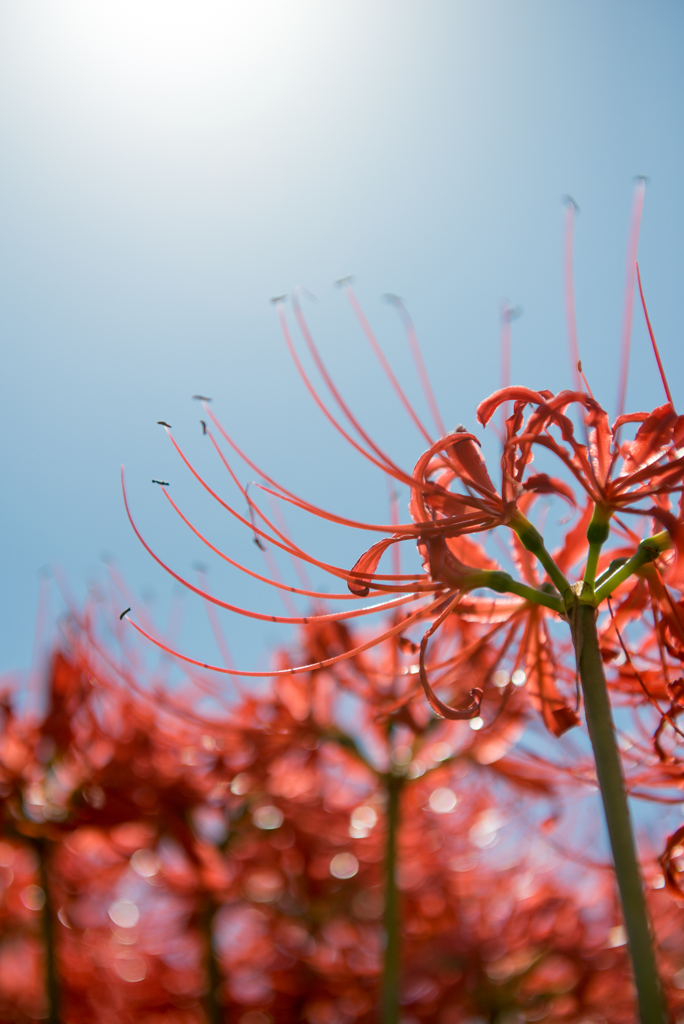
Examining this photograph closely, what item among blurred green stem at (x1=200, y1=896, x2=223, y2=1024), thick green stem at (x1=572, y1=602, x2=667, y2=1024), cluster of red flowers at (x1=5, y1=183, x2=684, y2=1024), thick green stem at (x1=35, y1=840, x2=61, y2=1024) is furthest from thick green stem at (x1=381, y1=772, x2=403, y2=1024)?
thick green stem at (x1=572, y1=602, x2=667, y2=1024)

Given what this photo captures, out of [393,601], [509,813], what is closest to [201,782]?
[509,813]

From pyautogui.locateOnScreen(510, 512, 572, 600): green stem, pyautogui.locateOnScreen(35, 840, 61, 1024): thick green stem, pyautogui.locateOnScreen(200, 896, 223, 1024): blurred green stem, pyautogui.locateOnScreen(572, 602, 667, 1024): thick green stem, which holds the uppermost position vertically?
pyautogui.locateOnScreen(510, 512, 572, 600): green stem

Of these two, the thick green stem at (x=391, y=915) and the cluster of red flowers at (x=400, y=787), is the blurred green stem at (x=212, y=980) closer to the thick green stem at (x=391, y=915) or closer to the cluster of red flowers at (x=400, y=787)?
the cluster of red flowers at (x=400, y=787)

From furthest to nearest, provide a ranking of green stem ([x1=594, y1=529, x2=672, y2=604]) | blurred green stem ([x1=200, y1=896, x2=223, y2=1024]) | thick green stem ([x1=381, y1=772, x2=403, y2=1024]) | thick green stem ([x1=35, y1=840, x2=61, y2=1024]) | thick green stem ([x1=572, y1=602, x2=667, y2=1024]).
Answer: blurred green stem ([x1=200, y1=896, x2=223, y2=1024]), thick green stem ([x1=35, y1=840, x2=61, y2=1024]), thick green stem ([x1=381, y1=772, x2=403, y2=1024]), green stem ([x1=594, y1=529, x2=672, y2=604]), thick green stem ([x1=572, y1=602, x2=667, y2=1024])

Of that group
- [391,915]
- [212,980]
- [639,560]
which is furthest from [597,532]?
[212,980]

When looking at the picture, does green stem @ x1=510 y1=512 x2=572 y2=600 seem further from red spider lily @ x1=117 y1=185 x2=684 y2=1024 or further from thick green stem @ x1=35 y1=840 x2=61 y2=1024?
thick green stem @ x1=35 y1=840 x2=61 y2=1024

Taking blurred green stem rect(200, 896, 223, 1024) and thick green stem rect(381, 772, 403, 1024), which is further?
blurred green stem rect(200, 896, 223, 1024)

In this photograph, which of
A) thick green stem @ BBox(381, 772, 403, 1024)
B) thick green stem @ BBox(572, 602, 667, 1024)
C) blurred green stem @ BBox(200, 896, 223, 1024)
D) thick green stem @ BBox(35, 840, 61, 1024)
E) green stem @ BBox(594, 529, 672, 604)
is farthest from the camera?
blurred green stem @ BBox(200, 896, 223, 1024)
